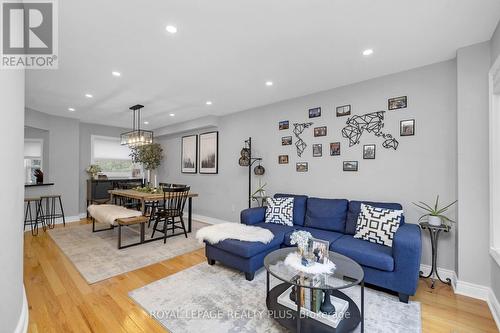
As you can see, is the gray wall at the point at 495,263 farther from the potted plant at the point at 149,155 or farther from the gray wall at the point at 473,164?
the potted plant at the point at 149,155

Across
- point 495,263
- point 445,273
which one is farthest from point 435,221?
point 445,273

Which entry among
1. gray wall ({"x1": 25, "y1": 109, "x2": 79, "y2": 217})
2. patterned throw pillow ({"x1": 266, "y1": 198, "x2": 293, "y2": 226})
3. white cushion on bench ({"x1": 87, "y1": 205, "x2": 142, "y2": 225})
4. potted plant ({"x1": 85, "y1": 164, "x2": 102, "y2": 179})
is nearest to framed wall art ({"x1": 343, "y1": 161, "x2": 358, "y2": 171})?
patterned throw pillow ({"x1": 266, "y1": 198, "x2": 293, "y2": 226})

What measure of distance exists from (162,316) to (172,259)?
1306 mm

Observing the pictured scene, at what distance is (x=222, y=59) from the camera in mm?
2682

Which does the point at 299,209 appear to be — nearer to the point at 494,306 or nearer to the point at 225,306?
the point at 225,306

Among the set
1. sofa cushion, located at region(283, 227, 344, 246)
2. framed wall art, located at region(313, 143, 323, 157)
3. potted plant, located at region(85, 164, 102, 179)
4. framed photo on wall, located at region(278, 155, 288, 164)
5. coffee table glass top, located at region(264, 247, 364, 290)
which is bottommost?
sofa cushion, located at region(283, 227, 344, 246)

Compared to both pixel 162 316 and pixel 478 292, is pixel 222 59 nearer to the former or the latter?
pixel 162 316

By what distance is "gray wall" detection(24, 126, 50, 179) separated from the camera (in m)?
5.29

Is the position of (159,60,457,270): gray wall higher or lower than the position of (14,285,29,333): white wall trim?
higher

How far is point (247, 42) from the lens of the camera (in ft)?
7.63

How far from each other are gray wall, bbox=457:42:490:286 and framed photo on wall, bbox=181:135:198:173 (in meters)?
5.11

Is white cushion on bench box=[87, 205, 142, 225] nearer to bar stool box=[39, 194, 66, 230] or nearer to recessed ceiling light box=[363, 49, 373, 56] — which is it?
bar stool box=[39, 194, 66, 230]

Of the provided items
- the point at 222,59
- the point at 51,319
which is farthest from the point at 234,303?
the point at 222,59

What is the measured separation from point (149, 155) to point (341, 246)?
552 centimetres
